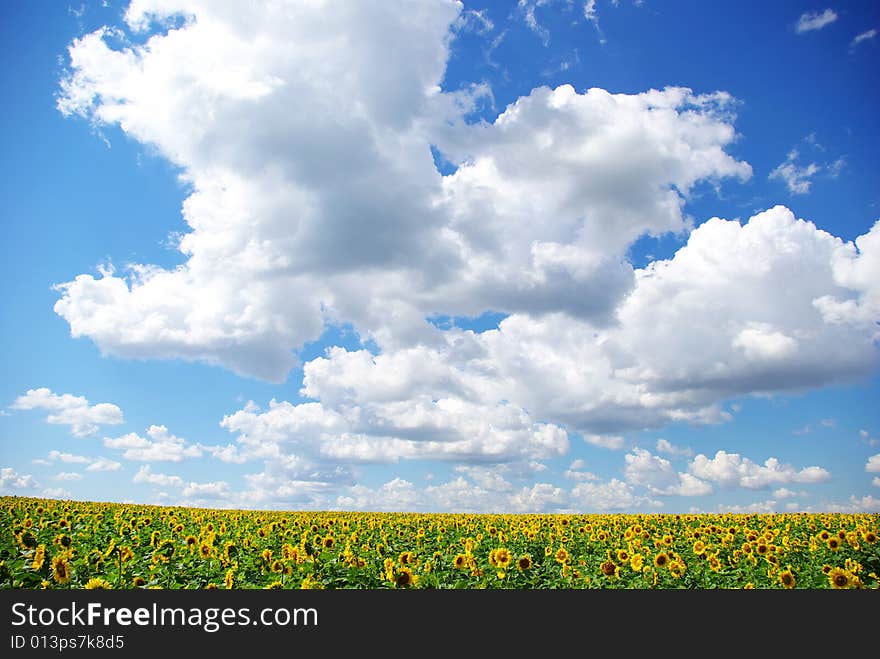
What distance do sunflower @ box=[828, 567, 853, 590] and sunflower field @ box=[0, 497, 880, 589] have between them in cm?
2

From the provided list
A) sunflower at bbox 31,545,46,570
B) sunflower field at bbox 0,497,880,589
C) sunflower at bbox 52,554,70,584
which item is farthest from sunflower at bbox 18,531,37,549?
sunflower at bbox 52,554,70,584

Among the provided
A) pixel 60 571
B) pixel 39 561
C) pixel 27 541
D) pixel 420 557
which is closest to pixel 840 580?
pixel 420 557

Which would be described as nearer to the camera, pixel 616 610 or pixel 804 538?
pixel 616 610

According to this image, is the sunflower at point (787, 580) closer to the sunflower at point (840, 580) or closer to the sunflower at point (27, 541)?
the sunflower at point (840, 580)

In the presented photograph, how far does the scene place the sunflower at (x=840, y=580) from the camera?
1316cm

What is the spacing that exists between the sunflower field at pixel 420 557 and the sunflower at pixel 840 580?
0.8 inches

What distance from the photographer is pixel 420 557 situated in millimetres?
15891

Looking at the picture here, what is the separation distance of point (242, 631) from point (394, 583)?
3503 millimetres

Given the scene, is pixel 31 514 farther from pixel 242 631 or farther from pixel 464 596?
pixel 464 596

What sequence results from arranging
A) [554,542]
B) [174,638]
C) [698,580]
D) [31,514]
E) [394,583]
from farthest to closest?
[31,514] < [554,542] < [698,580] < [394,583] < [174,638]

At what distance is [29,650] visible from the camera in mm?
10805

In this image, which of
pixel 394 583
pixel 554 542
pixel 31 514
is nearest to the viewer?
pixel 394 583

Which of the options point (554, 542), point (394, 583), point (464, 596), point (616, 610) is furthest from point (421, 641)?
point (554, 542)

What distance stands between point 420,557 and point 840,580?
31.2ft
